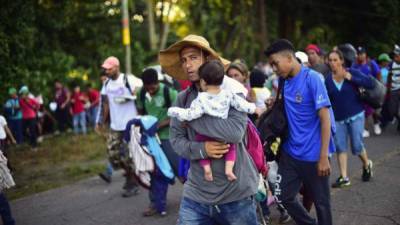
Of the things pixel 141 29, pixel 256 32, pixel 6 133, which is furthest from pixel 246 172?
pixel 141 29

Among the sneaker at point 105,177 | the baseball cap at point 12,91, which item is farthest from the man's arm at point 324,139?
the baseball cap at point 12,91

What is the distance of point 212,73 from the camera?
3.21 meters

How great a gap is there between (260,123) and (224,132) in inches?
53.4

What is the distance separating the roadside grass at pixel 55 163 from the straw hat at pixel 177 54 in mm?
5155

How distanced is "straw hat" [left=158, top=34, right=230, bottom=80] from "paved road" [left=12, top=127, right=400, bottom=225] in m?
2.44

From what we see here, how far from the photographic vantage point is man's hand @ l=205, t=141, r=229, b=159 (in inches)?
125

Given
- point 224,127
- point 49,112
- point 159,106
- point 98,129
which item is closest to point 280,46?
point 224,127

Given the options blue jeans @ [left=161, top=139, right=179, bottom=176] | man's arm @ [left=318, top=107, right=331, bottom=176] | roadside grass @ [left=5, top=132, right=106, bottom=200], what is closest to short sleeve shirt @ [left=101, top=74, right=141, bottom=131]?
blue jeans @ [left=161, top=139, right=179, bottom=176]

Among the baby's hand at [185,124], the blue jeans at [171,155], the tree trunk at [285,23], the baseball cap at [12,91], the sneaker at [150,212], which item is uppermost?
the tree trunk at [285,23]

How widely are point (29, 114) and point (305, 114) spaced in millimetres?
10649

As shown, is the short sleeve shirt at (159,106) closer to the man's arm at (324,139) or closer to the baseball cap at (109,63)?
the baseball cap at (109,63)

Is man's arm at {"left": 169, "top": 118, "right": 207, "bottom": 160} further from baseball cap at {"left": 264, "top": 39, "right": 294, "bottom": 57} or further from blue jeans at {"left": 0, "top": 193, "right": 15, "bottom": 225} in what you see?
blue jeans at {"left": 0, "top": 193, "right": 15, "bottom": 225}

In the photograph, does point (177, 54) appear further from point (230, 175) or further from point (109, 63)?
point (109, 63)

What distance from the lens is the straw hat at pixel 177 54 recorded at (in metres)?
3.63
